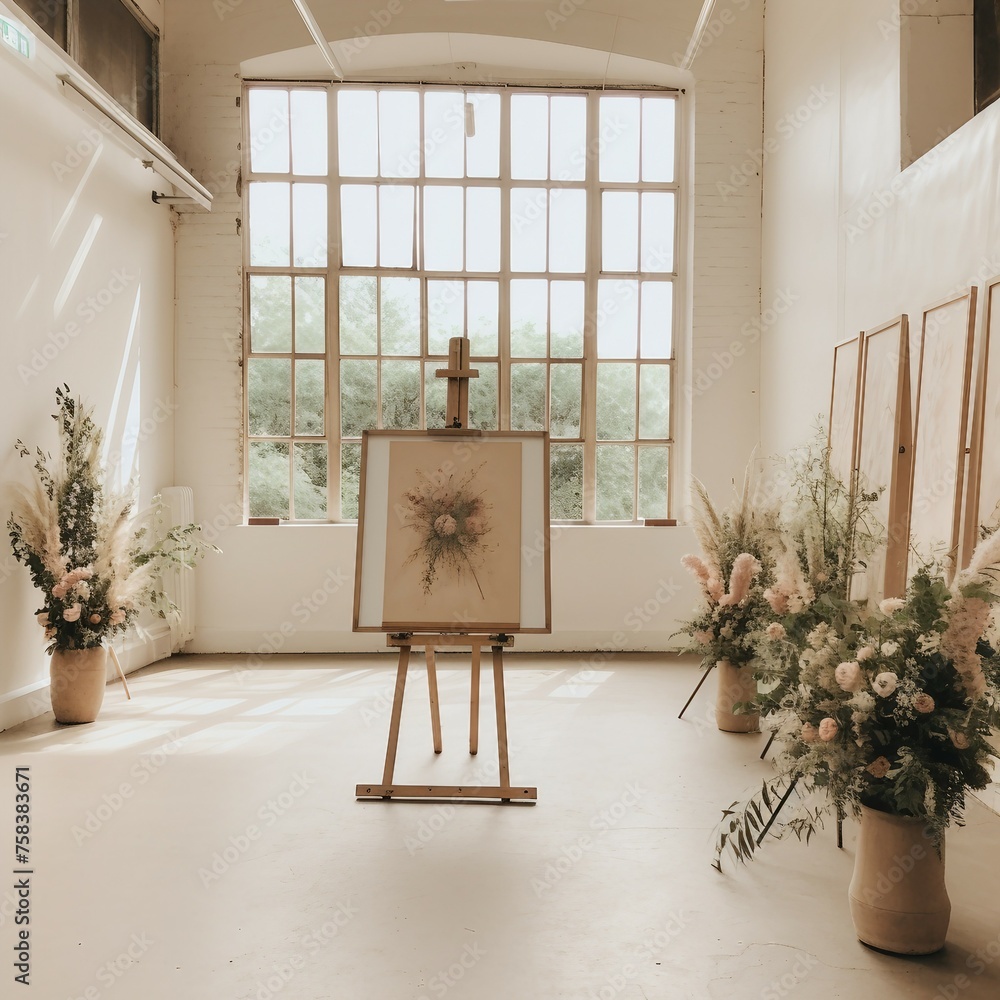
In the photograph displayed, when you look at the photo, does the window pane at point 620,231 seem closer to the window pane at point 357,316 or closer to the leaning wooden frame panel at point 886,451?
the window pane at point 357,316

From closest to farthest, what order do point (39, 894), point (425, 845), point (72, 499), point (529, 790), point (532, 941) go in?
point (532, 941) → point (39, 894) → point (425, 845) → point (529, 790) → point (72, 499)

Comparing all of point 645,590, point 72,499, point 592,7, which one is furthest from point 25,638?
point 592,7

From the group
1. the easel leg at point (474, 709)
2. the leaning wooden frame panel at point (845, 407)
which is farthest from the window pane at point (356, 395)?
the leaning wooden frame panel at point (845, 407)

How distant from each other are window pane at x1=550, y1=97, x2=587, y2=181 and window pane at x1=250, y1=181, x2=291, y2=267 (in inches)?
81.2

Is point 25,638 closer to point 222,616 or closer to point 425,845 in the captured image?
point 222,616

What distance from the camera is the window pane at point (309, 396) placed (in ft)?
22.8

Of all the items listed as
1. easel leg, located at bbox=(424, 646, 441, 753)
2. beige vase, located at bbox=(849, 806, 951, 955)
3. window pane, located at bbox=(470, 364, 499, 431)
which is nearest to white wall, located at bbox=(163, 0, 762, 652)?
window pane, located at bbox=(470, 364, 499, 431)

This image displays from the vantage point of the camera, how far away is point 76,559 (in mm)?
4703

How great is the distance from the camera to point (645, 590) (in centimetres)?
681

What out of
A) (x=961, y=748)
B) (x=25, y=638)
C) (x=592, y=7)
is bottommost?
(x=25, y=638)

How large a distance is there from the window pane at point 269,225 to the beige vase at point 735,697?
4476mm

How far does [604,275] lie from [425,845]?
16.2ft

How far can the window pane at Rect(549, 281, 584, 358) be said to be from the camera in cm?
702

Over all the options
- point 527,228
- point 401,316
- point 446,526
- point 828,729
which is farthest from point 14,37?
point 828,729
